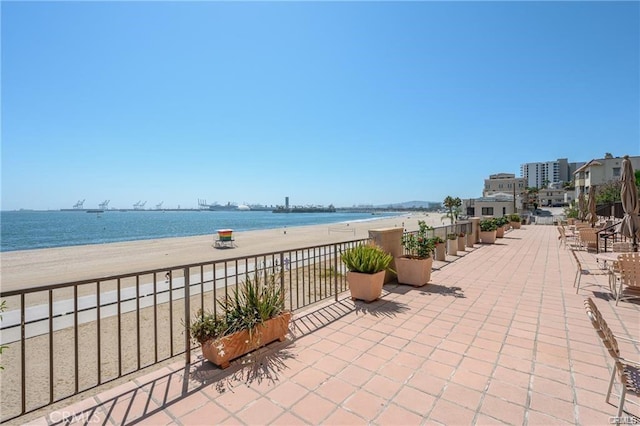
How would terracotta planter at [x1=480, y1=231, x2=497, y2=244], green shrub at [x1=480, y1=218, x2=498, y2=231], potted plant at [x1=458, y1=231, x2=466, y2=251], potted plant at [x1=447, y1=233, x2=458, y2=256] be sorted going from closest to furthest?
1. potted plant at [x1=447, y1=233, x2=458, y2=256]
2. potted plant at [x1=458, y1=231, x2=466, y2=251]
3. terracotta planter at [x1=480, y1=231, x2=497, y2=244]
4. green shrub at [x1=480, y1=218, x2=498, y2=231]

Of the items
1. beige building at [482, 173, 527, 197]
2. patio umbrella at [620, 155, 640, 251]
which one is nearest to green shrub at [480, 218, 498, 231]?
patio umbrella at [620, 155, 640, 251]

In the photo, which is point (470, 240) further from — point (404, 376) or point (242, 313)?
point (242, 313)

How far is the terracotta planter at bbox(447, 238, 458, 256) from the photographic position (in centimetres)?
963

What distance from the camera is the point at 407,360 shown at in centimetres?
298

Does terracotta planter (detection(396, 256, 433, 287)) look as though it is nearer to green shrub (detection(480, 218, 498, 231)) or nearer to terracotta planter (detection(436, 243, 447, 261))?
terracotta planter (detection(436, 243, 447, 261))

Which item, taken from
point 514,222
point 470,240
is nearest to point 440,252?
point 470,240

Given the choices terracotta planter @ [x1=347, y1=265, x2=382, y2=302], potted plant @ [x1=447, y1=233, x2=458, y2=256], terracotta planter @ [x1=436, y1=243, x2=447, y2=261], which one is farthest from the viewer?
potted plant @ [x1=447, y1=233, x2=458, y2=256]

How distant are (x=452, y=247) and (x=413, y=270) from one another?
14.9 ft

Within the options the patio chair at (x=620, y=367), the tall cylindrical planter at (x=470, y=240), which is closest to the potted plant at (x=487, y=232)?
the tall cylindrical planter at (x=470, y=240)

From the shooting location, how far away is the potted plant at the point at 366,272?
4875mm

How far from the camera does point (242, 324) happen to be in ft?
10.1

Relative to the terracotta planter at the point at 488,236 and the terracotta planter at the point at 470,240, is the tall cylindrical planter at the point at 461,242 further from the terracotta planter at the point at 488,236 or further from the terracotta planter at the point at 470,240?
the terracotta planter at the point at 488,236

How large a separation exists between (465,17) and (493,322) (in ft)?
28.5

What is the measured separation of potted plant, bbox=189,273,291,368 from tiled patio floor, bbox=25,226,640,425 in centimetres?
14
